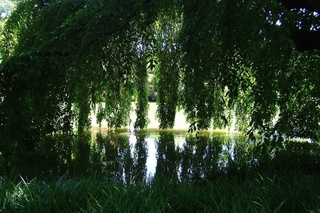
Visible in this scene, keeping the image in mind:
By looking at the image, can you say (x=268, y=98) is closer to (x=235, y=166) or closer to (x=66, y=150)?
(x=235, y=166)

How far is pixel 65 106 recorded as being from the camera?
432cm

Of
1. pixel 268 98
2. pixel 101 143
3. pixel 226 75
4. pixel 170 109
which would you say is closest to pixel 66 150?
pixel 101 143

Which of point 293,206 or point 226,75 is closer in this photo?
point 293,206

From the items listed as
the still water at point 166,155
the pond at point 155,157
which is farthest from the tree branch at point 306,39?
the still water at point 166,155

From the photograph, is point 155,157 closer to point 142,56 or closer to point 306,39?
point 142,56

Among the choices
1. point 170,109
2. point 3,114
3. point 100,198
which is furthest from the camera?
point 170,109

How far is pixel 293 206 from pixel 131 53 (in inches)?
101

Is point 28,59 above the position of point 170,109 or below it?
above

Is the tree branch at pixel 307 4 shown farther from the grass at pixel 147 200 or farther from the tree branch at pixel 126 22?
the grass at pixel 147 200

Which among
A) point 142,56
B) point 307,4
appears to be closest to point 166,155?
point 142,56

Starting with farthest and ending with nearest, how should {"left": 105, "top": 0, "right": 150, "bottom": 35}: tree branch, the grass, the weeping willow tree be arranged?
{"left": 105, "top": 0, "right": 150, "bottom": 35}: tree branch < the weeping willow tree < the grass

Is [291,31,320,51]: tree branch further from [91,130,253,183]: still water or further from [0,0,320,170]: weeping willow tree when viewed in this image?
[91,130,253,183]: still water

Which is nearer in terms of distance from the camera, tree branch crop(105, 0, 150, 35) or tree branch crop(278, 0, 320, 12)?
tree branch crop(278, 0, 320, 12)

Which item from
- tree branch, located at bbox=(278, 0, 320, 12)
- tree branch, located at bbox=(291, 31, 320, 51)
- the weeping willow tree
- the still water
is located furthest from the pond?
tree branch, located at bbox=(278, 0, 320, 12)
